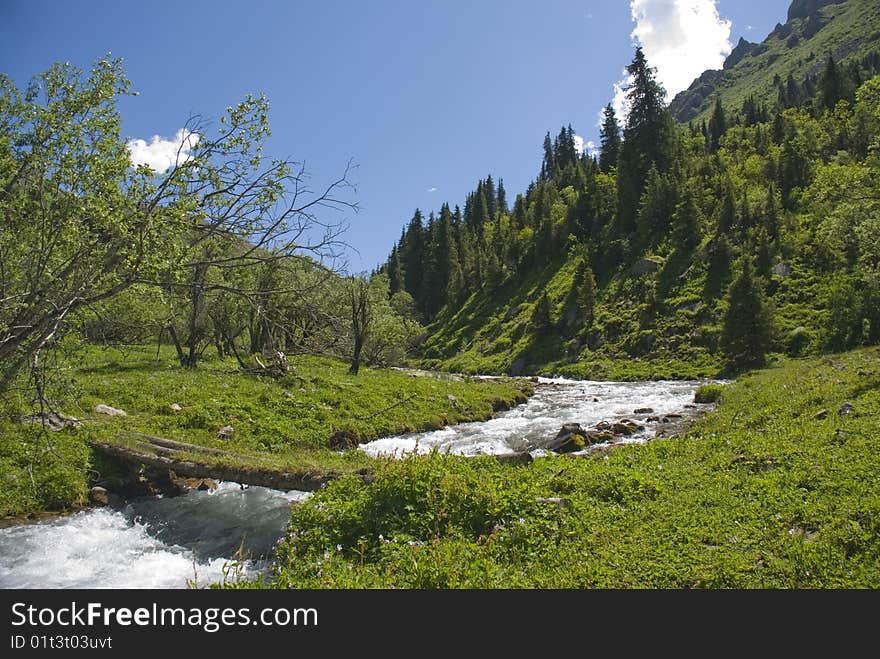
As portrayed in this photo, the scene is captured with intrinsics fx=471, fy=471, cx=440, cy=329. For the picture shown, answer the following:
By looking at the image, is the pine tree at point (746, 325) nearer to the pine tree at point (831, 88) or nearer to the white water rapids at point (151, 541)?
the white water rapids at point (151, 541)

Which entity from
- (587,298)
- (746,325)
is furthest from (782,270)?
(587,298)

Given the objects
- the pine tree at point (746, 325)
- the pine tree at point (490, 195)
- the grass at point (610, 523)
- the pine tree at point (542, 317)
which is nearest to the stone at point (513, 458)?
the grass at point (610, 523)

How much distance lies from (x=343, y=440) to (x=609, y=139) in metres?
99.3

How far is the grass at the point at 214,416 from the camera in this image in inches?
452

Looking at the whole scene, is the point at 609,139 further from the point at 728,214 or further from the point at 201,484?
the point at 201,484

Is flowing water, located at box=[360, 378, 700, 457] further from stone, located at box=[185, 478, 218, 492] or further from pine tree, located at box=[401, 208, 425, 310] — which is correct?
pine tree, located at box=[401, 208, 425, 310]

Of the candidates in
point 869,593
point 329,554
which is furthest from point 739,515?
point 329,554

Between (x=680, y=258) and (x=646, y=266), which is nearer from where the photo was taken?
(x=680, y=258)

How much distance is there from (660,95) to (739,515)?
9293 cm

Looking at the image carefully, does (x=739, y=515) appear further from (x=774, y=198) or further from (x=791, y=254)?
(x=774, y=198)

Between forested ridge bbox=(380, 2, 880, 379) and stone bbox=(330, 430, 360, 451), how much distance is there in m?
21.8

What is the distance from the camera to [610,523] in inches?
331

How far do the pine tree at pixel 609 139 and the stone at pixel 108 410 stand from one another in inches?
3840

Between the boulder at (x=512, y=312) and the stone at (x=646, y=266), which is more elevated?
the stone at (x=646, y=266)
